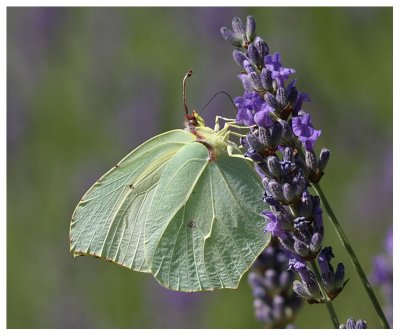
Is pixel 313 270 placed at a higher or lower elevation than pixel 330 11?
lower

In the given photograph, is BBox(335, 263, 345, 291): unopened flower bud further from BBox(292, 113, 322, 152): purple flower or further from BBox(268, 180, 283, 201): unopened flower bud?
BBox(292, 113, 322, 152): purple flower

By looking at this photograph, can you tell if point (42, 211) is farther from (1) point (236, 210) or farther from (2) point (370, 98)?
(1) point (236, 210)

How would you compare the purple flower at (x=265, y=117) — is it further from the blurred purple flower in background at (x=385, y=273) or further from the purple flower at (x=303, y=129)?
the blurred purple flower in background at (x=385, y=273)

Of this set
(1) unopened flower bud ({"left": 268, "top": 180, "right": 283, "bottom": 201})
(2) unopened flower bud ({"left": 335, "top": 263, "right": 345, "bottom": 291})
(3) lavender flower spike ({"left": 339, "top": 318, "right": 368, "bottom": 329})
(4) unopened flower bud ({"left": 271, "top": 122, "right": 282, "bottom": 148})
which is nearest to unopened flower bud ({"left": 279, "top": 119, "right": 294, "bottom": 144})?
(4) unopened flower bud ({"left": 271, "top": 122, "right": 282, "bottom": 148})

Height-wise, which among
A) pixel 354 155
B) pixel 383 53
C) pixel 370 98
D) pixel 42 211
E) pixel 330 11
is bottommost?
pixel 42 211

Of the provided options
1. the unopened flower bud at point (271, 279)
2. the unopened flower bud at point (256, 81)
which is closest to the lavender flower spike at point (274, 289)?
the unopened flower bud at point (271, 279)

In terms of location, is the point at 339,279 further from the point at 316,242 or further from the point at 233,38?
the point at 233,38

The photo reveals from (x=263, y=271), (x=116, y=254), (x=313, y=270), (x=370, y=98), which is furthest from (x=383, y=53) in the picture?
(x=313, y=270)
